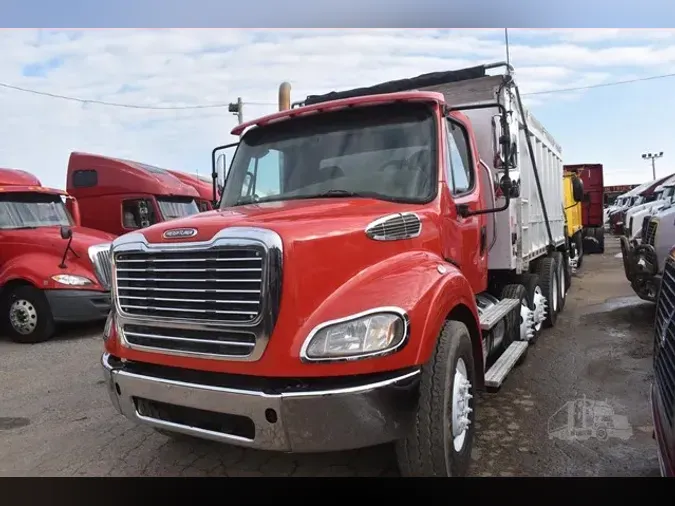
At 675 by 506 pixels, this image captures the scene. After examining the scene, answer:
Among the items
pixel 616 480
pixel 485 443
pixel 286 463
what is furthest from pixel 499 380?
pixel 286 463

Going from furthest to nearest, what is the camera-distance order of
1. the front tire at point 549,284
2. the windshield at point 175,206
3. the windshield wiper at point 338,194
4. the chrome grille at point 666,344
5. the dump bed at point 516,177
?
the windshield at point 175,206
the front tire at point 549,284
the dump bed at point 516,177
the windshield wiper at point 338,194
the chrome grille at point 666,344

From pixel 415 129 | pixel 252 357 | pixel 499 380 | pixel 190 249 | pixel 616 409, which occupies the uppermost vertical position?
pixel 415 129

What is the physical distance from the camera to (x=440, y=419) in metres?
2.85

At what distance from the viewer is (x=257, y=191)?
4039 millimetres

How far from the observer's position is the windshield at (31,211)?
8453 millimetres

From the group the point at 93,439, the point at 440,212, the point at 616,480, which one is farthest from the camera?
the point at 93,439

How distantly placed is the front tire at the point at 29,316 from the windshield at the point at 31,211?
122cm

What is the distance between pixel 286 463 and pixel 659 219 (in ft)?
18.7

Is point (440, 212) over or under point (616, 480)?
over

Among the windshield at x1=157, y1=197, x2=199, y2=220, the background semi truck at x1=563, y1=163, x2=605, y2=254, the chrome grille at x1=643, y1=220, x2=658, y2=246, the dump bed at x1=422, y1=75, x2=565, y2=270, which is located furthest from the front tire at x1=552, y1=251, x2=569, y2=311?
the background semi truck at x1=563, y1=163, x2=605, y2=254

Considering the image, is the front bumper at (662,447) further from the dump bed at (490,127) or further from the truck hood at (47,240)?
the truck hood at (47,240)

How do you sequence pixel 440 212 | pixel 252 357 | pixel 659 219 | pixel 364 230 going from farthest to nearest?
pixel 659 219, pixel 440 212, pixel 364 230, pixel 252 357

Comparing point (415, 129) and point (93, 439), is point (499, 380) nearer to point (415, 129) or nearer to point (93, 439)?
point (415, 129)
